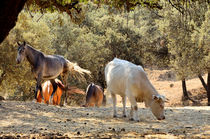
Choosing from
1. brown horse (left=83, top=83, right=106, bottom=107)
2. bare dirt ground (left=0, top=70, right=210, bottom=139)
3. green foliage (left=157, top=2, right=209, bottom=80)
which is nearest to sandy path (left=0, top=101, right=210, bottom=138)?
bare dirt ground (left=0, top=70, right=210, bottom=139)

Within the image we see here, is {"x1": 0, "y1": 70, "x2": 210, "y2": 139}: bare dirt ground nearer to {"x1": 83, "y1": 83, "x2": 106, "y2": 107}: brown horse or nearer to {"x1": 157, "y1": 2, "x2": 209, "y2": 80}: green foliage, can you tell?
{"x1": 83, "y1": 83, "x2": 106, "y2": 107}: brown horse

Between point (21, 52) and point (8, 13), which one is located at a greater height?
point (21, 52)

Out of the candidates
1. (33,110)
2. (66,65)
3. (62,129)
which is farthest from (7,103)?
(62,129)

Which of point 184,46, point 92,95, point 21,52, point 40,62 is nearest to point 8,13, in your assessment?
point 21,52

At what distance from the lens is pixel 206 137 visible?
5949mm

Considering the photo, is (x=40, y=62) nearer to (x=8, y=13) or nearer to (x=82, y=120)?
(x=82, y=120)

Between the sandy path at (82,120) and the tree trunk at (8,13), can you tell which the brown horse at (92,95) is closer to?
the sandy path at (82,120)

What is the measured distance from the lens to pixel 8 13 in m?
4.57

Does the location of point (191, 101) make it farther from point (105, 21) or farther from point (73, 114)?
point (73, 114)

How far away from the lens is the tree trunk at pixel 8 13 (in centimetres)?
448

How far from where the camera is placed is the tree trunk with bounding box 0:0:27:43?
177 inches

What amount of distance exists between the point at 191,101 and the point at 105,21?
12640 millimetres

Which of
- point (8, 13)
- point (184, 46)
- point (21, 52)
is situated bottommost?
point (8, 13)

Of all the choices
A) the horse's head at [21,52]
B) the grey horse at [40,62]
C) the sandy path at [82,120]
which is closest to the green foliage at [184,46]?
the grey horse at [40,62]
